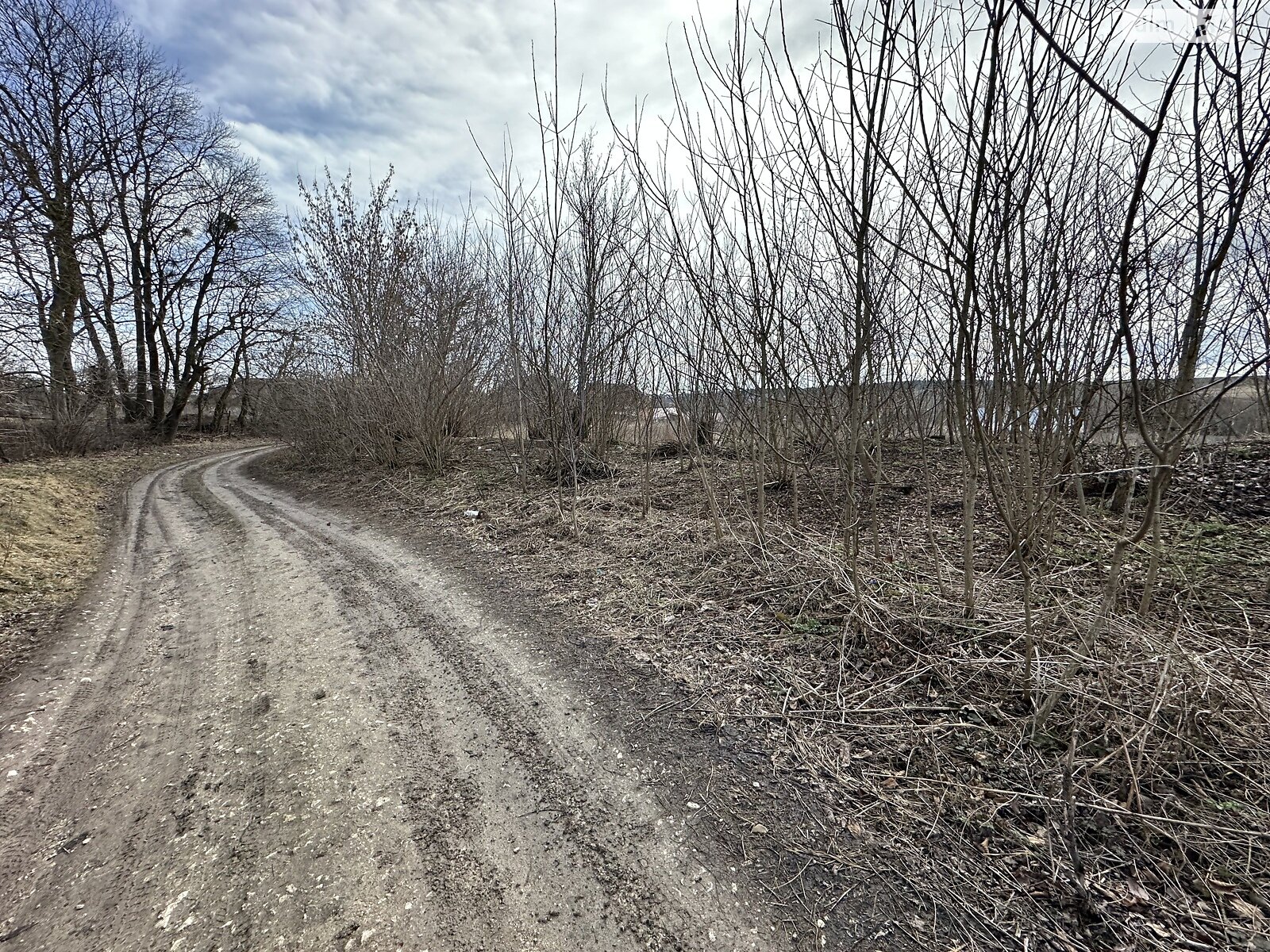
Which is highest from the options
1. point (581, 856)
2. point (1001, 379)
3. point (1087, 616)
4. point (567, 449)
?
point (1001, 379)

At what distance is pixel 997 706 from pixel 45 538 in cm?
875

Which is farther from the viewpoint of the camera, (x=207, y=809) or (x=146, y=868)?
(x=207, y=809)

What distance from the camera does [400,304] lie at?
376 inches

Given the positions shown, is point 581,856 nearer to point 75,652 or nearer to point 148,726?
point 148,726

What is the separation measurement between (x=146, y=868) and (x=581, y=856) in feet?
4.70

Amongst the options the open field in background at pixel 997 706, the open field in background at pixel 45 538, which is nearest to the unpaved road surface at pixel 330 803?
the open field in background at pixel 45 538

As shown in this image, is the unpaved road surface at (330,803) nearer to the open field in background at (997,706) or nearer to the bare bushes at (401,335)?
the open field in background at (997,706)

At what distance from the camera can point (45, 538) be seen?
5598 millimetres

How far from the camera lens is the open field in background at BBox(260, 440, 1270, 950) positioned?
1.51 meters

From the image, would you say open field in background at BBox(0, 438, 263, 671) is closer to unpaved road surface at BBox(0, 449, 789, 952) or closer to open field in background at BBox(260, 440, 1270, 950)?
unpaved road surface at BBox(0, 449, 789, 952)

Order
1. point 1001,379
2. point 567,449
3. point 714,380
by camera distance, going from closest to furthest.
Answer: point 1001,379
point 714,380
point 567,449

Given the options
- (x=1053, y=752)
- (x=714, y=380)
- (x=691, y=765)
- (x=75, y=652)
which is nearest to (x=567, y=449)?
(x=714, y=380)

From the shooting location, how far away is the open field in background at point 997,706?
4.95 ft

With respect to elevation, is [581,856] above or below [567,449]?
below
